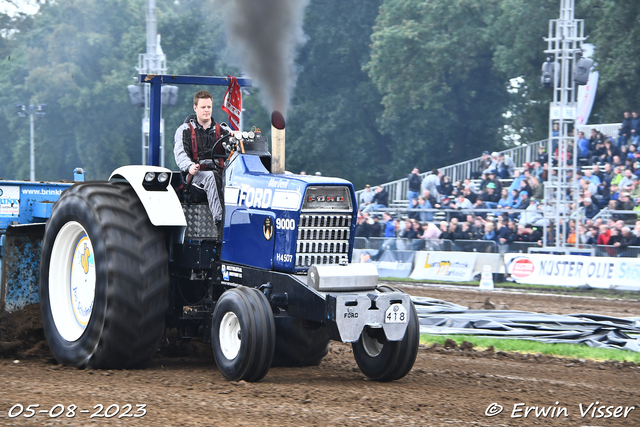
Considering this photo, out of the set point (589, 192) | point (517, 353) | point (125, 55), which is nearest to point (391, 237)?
point (589, 192)

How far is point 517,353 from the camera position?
9.74m

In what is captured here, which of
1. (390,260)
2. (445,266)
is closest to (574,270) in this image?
(445,266)

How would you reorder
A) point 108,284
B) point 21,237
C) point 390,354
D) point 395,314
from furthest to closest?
point 21,237
point 108,284
point 390,354
point 395,314

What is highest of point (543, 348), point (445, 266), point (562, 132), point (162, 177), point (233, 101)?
point (562, 132)

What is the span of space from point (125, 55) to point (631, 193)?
36270 mm

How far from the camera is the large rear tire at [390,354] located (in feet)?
23.0

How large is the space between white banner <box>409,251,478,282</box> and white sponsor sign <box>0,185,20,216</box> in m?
14.1

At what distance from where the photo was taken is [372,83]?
1668 inches

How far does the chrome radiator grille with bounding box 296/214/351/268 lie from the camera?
22.8 ft

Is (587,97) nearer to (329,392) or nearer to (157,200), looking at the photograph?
(157,200)

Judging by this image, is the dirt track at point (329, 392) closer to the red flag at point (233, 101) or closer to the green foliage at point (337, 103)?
the red flag at point (233, 101)

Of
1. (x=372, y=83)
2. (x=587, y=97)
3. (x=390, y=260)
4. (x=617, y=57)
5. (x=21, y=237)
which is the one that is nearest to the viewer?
(x=21, y=237)

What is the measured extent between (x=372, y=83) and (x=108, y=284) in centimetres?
3612

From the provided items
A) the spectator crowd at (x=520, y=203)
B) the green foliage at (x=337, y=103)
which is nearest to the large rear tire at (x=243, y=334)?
the spectator crowd at (x=520, y=203)
